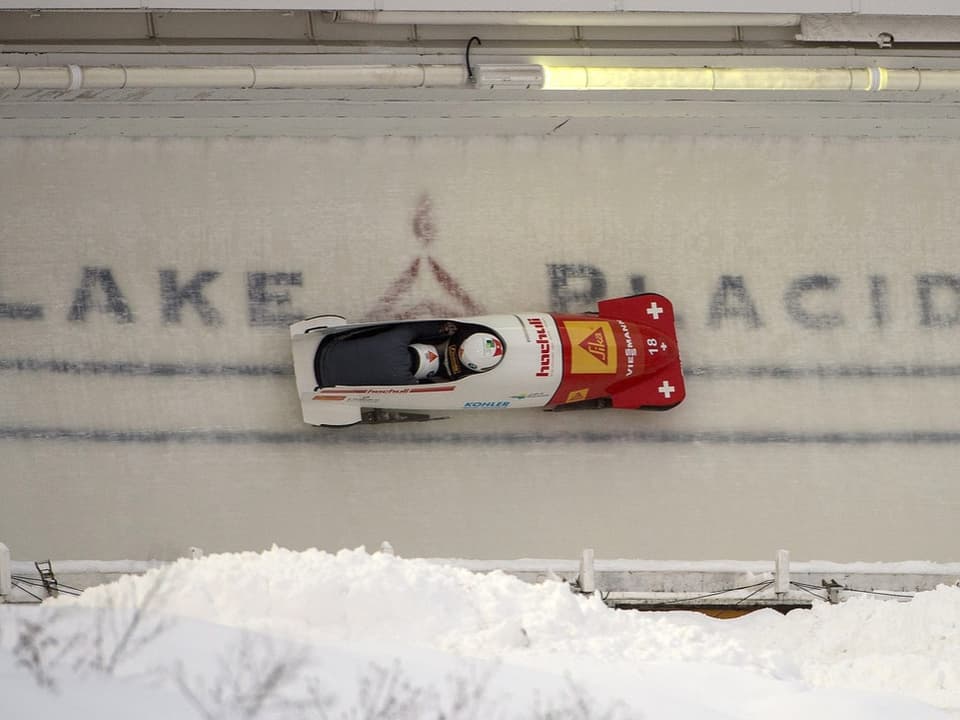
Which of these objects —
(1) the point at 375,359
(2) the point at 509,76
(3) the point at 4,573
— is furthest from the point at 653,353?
(3) the point at 4,573

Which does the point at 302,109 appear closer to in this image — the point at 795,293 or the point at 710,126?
the point at 710,126

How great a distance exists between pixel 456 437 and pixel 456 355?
2.91 ft

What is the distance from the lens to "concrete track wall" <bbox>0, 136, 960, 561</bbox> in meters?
9.84

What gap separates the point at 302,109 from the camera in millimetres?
10086

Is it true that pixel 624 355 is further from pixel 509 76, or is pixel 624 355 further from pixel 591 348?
pixel 509 76

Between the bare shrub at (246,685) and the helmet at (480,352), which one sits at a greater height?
the helmet at (480,352)

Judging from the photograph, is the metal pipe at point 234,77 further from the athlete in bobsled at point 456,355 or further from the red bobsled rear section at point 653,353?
the red bobsled rear section at point 653,353

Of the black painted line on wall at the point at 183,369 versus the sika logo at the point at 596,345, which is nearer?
the sika logo at the point at 596,345

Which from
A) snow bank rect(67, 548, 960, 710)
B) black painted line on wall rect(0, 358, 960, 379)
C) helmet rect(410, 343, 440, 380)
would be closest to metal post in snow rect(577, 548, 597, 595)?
snow bank rect(67, 548, 960, 710)

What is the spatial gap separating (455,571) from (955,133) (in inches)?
239

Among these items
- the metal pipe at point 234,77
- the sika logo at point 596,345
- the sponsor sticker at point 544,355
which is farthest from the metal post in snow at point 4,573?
the sika logo at point 596,345

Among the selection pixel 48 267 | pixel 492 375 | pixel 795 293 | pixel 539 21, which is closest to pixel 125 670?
pixel 492 375

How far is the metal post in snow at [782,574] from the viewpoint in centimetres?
943

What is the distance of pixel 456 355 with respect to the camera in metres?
9.43
